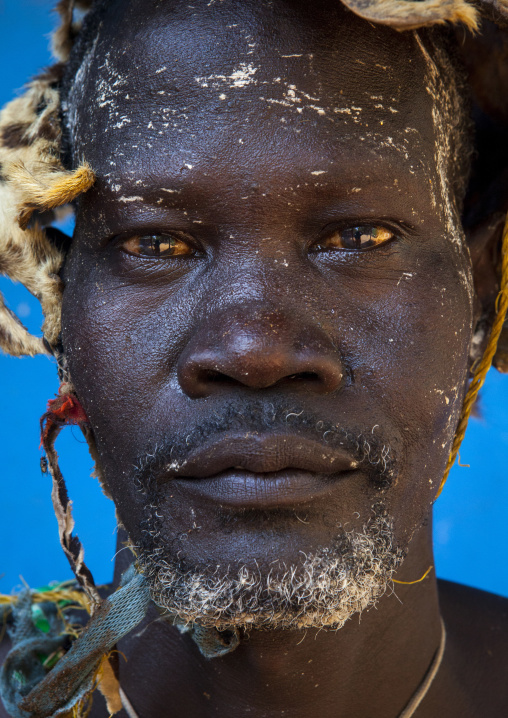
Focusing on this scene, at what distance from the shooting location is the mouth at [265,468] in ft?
4.92

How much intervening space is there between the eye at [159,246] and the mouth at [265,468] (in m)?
0.48

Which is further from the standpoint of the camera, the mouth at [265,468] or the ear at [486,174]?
the ear at [486,174]

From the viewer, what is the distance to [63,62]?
83.7 inches

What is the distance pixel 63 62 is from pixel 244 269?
1.00 m

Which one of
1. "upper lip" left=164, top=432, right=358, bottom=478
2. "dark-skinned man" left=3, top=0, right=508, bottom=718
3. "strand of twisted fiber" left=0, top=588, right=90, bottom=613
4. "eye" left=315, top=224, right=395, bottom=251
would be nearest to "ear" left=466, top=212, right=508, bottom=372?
"dark-skinned man" left=3, top=0, right=508, bottom=718

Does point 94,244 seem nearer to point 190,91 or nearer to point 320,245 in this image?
point 190,91

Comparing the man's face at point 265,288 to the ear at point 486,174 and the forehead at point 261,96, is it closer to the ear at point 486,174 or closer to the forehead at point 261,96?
the forehead at point 261,96

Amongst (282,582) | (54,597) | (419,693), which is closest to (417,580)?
(419,693)

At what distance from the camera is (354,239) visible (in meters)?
1.70

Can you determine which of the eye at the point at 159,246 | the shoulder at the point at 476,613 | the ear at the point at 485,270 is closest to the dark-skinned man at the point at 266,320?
the eye at the point at 159,246

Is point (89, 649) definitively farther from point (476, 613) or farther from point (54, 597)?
point (476, 613)

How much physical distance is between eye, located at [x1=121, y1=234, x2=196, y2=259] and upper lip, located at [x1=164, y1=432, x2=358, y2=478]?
18.7 inches

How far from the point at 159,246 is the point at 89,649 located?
99 cm

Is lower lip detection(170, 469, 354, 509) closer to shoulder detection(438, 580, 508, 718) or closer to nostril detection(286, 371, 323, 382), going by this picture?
nostril detection(286, 371, 323, 382)
